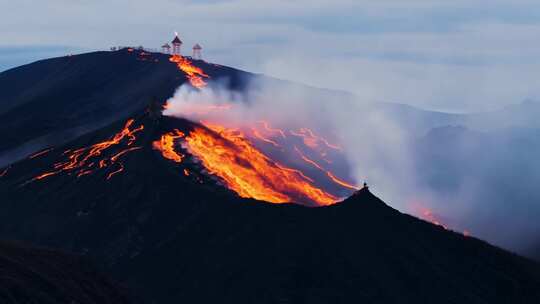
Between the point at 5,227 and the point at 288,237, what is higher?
the point at 288,237

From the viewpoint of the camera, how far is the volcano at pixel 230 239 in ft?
261

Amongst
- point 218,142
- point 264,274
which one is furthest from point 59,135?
point 264,274

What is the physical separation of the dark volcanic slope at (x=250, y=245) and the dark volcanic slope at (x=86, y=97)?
40009mm

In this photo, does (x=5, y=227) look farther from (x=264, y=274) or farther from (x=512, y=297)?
(x=512, y=297)

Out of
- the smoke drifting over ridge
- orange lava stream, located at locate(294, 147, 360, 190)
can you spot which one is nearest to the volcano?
orange lava stream, located at locate(294, 147, 360, 190)

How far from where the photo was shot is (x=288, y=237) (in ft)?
278

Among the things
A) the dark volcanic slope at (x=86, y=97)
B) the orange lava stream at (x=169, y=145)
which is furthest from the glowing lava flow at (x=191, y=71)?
the orange lava stream at (x=169, y=145)

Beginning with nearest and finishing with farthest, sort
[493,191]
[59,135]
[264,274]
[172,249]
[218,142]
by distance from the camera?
[264,274]
[172,249]
[218,142]
[59,135]
[493,191]

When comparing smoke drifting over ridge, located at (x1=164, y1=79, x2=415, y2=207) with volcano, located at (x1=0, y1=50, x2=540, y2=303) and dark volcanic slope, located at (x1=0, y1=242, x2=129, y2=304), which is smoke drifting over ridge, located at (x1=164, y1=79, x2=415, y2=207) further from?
dark volcanic slope, located at (x1=0, y1=242, x2=129, y2=304)

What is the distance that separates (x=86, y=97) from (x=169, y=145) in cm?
7174

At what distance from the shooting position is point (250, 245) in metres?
84.4

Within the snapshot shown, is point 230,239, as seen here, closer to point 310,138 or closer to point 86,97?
point 310,138

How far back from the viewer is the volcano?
79.4 meters

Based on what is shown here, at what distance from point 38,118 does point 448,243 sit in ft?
306
